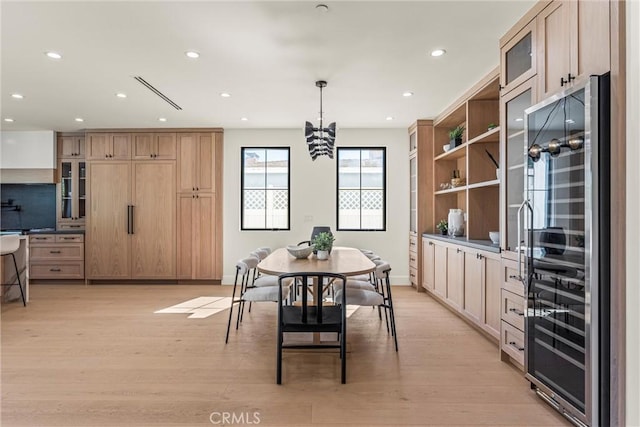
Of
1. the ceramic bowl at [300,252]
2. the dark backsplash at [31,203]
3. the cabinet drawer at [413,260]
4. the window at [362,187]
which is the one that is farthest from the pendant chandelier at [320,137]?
the dark backsplash at [31,203]

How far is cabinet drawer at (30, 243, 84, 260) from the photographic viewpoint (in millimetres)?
5789

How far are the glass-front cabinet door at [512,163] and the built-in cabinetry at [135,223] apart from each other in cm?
499

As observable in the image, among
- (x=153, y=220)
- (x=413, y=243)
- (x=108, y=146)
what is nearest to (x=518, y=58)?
(x=413, y=243)

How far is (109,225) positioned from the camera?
19.4ft

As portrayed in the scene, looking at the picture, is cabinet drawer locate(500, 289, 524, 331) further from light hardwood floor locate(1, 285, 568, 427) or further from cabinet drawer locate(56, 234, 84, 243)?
cabinet drawer locate(56, 234, 84, 243)

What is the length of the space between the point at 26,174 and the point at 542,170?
757 centimetres

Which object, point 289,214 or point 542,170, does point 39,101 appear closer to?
point 289,214

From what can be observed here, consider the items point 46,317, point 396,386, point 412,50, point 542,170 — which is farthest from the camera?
point 46,317

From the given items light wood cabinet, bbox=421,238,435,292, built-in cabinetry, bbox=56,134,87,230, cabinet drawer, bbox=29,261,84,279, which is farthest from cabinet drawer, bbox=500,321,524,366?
built-in cabinetry, bbox=56,134,87,230

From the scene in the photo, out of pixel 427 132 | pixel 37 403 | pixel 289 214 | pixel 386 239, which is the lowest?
pixel 37 403

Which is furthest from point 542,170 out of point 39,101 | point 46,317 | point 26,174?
point 26,174

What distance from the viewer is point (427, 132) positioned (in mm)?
5359

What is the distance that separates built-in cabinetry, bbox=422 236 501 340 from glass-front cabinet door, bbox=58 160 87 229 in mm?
5954

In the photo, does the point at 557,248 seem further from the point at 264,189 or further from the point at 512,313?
the point at 264,189
